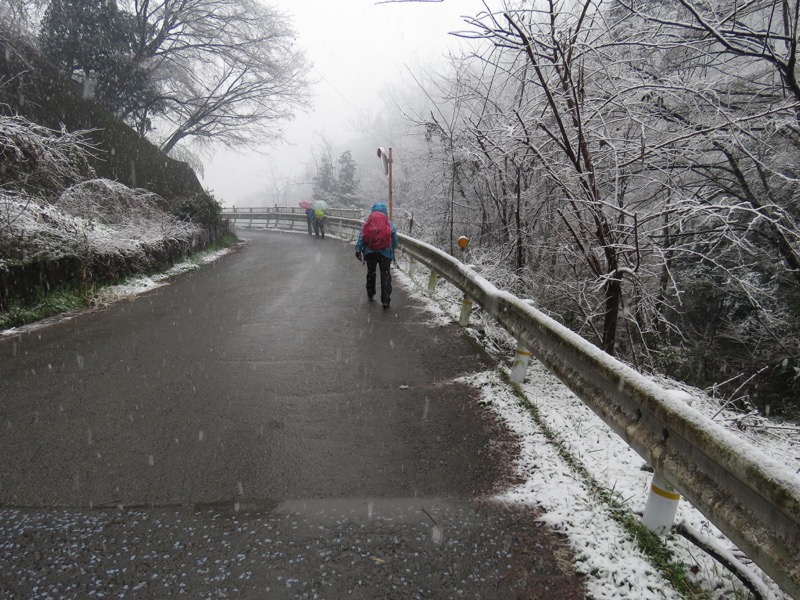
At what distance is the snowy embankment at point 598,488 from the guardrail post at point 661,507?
0.24 ft

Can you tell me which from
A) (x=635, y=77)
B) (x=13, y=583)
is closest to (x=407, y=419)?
(x=13, y=583)

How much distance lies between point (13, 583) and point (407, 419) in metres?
2.49

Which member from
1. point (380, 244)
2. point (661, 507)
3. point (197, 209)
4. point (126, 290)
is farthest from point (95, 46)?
point (661, 507)

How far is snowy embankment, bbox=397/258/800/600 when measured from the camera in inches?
81.7

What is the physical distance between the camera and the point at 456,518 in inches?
100

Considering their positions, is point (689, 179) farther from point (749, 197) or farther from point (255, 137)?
point (255, 137)

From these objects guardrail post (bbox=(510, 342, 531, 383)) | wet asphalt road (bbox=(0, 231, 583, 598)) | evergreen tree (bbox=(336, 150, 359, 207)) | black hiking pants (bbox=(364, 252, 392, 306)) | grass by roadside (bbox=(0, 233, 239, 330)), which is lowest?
wet asphalt road (bbox=(0, 231, 583, 598))

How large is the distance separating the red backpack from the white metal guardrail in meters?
4.48

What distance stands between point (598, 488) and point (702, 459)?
2.99 feet

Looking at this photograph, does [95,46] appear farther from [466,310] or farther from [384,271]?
[466,310]

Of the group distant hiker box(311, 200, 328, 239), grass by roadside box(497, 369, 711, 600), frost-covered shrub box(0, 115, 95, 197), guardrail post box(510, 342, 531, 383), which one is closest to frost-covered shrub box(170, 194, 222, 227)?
distant hiker box(311, 200, 328, 239)

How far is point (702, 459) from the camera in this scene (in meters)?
1.94

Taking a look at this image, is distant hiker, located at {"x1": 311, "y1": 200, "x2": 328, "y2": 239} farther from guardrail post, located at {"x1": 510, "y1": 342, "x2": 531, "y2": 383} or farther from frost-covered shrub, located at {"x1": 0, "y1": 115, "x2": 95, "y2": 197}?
guardrail post, located at {"x1": 510, "y1": 342, "x2": 531, "y2": 383}

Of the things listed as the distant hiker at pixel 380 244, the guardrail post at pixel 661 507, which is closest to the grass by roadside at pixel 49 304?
the distant hiker at pixel 380 244
